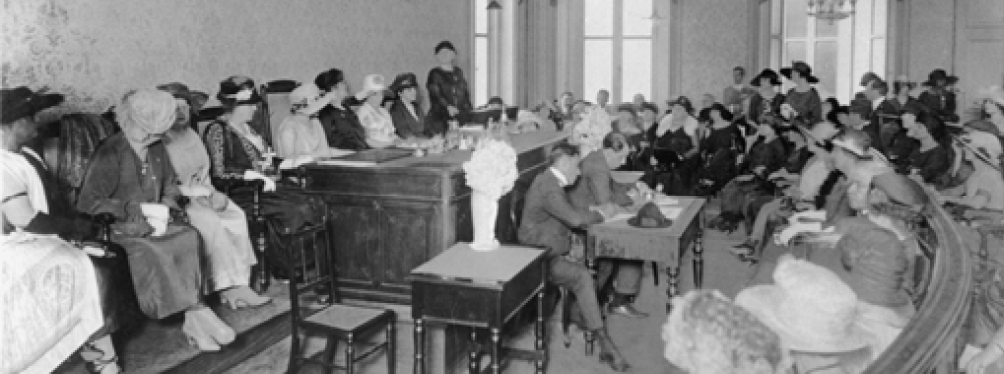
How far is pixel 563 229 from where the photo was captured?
545 centimetres

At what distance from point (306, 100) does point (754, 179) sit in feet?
15.5

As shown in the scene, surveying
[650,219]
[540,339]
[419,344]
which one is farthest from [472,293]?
[650,219]

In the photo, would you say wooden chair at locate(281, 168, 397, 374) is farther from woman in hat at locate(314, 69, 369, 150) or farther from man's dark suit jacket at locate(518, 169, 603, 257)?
woman in hat at locate(314, 69, 369, 150)

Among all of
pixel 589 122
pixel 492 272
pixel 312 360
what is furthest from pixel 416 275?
pixel 589 122

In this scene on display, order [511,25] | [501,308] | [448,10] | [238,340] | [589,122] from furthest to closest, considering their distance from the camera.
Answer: [511,25] → [448,10] → [589,122] → [238,340] → [501,308]

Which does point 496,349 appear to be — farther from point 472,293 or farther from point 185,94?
point 185,94

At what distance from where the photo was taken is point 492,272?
12.9 feet

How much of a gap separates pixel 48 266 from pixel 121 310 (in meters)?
0.55

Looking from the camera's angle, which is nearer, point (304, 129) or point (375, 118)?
point (304, 129)

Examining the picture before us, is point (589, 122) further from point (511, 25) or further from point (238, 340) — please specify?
point (511, 25)

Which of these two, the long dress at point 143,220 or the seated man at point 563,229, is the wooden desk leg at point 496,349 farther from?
the long dress at point 143,220

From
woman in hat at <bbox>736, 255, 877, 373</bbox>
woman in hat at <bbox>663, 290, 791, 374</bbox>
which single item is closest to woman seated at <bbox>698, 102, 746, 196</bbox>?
woman in hat at <bbox>736, 255, 877, 373</bbox>

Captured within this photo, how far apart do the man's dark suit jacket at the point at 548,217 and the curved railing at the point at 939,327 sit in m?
2.90

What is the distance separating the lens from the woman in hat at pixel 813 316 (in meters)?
2.84
